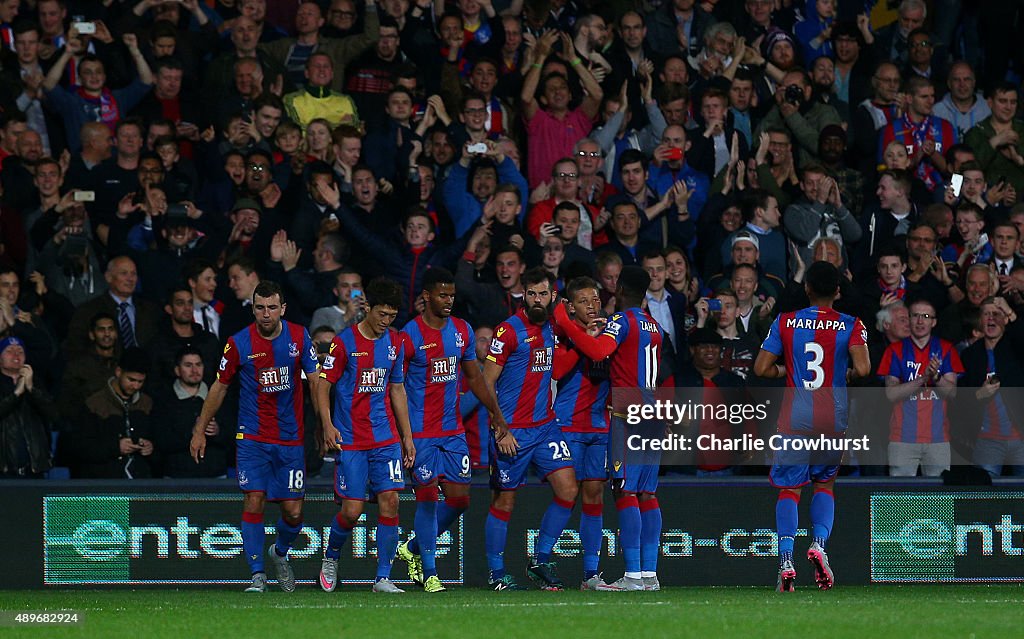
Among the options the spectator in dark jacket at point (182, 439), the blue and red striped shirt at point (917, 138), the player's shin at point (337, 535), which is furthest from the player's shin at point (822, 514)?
the blue and red striped shirt at point (917, 138)

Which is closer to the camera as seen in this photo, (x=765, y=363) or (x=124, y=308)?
(x=765, y=363)

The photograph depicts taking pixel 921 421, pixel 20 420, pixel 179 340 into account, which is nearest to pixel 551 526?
pixel 921 421

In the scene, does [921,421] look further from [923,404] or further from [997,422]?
[997,422]

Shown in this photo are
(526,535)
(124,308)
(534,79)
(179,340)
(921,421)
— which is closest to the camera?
(526,535)

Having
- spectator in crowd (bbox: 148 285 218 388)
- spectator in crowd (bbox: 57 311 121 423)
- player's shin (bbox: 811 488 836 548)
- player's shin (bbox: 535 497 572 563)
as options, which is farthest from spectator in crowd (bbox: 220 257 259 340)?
player's shin (bbox: 811 488 836 548)

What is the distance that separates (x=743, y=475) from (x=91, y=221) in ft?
20.8

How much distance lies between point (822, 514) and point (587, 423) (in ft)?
5.85

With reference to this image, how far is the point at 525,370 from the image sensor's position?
40.4 feet

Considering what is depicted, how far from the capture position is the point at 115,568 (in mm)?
13008

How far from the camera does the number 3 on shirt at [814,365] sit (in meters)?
11.9

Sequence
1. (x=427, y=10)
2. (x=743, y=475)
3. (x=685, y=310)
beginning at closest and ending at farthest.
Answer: (x=743, y=475) → (x=685, y=310) → (x=427, y=10)

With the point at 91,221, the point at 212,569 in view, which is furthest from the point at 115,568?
the point at 91,221

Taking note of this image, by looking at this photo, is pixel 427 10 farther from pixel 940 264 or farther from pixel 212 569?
pixel 212 569

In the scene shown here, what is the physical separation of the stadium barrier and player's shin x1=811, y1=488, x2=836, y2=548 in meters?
1.19
